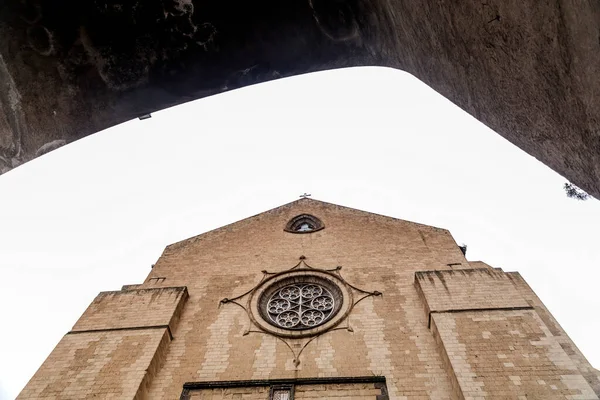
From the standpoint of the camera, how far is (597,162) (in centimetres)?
136

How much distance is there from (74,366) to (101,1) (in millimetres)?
7597

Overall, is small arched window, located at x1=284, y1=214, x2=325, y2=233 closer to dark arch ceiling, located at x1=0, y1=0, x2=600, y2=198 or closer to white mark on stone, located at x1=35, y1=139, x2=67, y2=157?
dark arch ceiling, located at x1=0, y1=0, x2=600, y2=198

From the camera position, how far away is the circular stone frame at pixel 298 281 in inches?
332

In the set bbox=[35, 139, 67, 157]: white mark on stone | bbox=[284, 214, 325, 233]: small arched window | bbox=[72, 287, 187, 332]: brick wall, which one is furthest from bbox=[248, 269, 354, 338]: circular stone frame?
bbox=[35, 139, 67, 157]: white mark on stone

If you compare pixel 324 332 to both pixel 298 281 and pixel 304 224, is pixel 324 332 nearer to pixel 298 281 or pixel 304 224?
pixel 298 281

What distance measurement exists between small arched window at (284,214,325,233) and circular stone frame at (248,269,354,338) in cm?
208

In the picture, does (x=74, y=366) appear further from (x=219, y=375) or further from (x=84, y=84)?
(x=84, y=84)

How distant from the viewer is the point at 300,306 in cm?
927

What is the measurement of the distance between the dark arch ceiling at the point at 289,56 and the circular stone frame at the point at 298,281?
655 cm

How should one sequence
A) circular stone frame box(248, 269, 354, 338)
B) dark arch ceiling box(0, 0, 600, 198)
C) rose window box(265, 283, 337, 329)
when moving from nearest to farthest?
dark arch ceiling box(0, 0, 600, 198)
circular stone frame box(248, 269, 354, 338)
rose window box(265, 283, 337, 329)

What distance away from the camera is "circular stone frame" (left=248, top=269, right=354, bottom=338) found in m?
8.42

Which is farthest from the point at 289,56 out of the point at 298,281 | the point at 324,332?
the point at 298,281

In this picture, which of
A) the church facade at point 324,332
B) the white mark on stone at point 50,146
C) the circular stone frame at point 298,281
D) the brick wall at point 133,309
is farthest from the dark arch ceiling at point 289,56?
the brick wall at point 133,309

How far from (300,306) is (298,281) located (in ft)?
2.81
